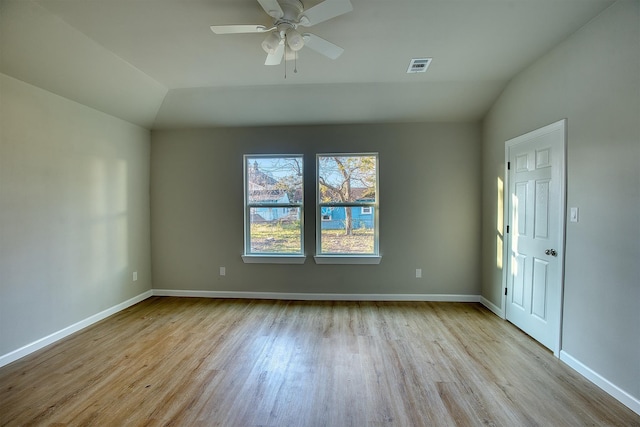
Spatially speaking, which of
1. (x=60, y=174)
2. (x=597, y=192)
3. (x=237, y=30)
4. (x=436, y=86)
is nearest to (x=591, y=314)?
(x=597, y=192)

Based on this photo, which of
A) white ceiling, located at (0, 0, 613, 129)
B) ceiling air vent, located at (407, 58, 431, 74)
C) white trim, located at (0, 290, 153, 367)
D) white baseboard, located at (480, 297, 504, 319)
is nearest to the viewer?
white ceiling, located at (0, 0, 613, 129)

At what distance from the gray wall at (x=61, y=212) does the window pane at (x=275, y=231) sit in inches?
65.0

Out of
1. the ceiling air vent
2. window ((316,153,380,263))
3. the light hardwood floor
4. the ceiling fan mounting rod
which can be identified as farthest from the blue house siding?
the ceiling fan mounting rod

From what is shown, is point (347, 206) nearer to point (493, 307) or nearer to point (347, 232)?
point (347, 232)

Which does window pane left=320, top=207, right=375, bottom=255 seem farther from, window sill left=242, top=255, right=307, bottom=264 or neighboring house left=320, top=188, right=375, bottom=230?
window sill left=242, top=255, right=307, bottom=264

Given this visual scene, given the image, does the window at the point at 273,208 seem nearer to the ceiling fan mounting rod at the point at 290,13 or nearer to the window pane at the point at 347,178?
the window pane at the point at 347,178

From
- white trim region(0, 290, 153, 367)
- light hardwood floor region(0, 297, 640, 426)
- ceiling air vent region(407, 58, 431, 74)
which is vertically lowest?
light hardwood floor region(0, 297, 640, 426)

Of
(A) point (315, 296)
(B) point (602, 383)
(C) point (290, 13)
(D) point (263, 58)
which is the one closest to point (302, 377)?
(A) point (315, 296)

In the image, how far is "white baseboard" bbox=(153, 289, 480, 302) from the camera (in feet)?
12.6

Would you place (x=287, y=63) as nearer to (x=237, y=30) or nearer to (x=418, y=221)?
(x=237, y=30)

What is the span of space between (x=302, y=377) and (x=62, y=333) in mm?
2619

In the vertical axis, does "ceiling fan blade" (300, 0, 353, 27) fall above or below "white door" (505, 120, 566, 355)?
above

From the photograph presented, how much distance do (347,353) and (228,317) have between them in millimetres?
1611

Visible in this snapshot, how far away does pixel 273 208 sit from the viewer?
4004mm
